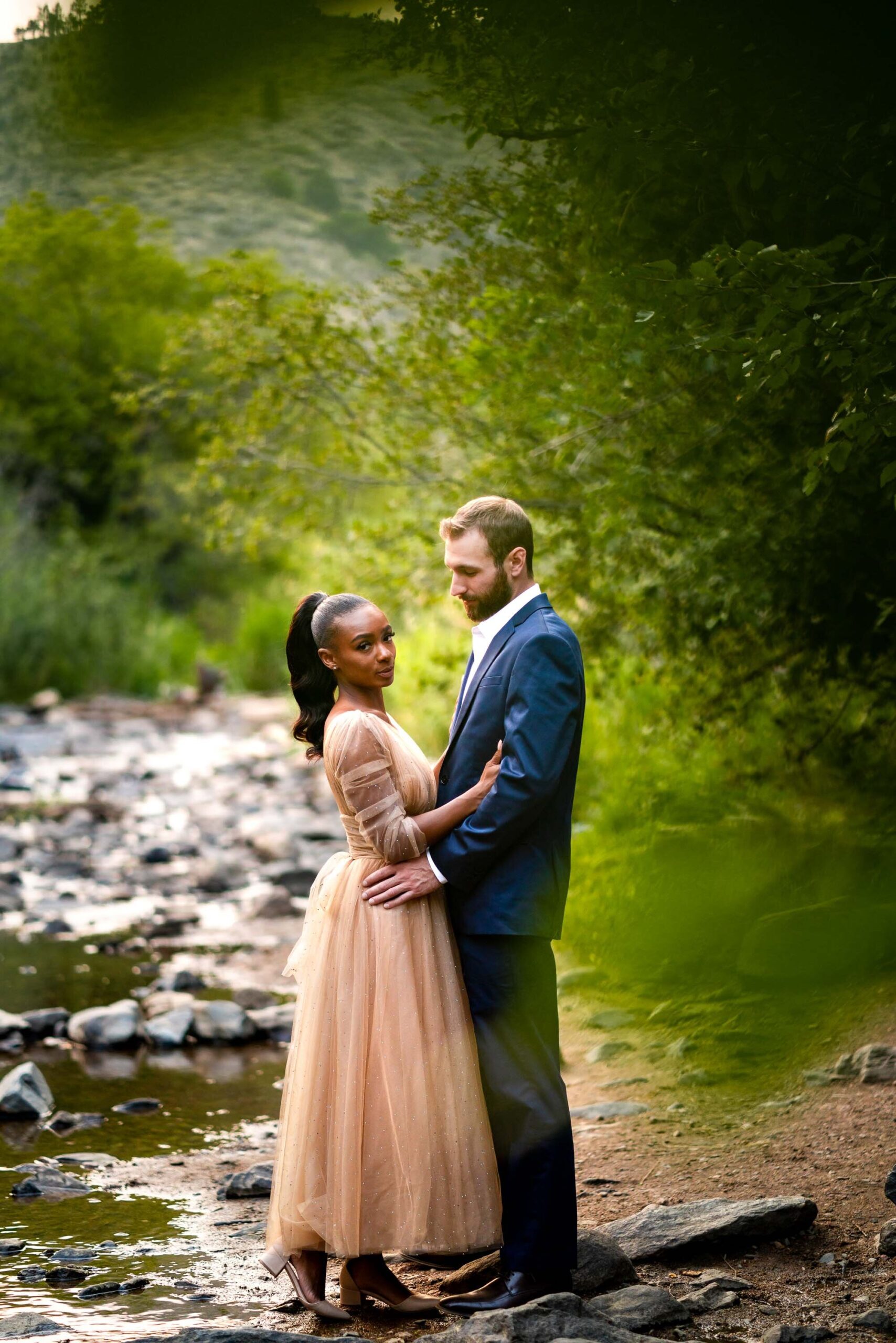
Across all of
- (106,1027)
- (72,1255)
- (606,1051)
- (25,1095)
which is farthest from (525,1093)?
(106,1027)

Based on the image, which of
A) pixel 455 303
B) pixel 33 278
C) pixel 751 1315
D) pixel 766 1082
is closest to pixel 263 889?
pixel 455 303

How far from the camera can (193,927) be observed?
923cm

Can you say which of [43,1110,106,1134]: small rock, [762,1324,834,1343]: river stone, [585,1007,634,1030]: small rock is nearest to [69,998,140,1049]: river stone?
[43,1110,106,1134]: small rock

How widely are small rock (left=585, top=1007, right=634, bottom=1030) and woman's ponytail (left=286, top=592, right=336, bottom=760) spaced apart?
10.2 feet

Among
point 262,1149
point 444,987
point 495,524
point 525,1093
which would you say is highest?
point 495,524

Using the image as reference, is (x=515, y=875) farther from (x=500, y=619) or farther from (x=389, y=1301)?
(x=389, y=1301)

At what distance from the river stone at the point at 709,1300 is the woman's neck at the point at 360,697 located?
1.77 m

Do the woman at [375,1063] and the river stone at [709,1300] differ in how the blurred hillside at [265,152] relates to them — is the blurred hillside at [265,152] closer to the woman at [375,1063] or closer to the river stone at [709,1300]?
the woman at [375,1063]

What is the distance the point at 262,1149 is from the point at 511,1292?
6.66ft

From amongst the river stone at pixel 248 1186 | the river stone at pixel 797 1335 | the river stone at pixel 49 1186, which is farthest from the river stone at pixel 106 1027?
the river stone at pixel 797 1335

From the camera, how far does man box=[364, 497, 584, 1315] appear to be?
12.2 feet

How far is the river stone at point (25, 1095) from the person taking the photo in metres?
5.75

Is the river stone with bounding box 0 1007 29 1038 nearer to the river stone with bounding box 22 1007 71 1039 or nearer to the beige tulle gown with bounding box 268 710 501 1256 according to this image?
the river stone with bounding box 22 1007 71 1039

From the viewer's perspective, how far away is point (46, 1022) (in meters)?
6.93
